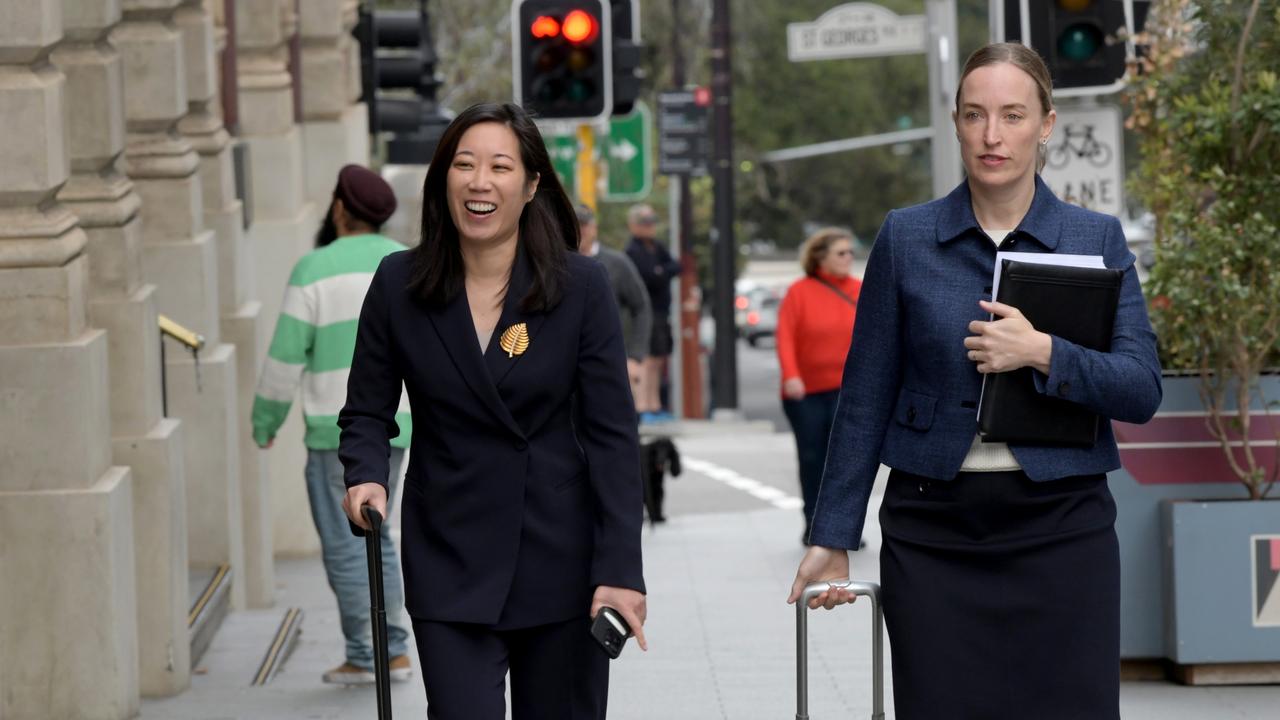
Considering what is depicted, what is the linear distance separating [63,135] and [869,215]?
6782 centimetres

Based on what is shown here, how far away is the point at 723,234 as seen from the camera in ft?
97.2

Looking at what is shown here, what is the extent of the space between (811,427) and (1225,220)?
14.7 ft

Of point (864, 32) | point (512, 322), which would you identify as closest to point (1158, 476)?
point (512, 322)

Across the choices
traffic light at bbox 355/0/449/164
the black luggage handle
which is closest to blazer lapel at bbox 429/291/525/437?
the black luggage handle

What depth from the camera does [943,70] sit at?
1374 cm

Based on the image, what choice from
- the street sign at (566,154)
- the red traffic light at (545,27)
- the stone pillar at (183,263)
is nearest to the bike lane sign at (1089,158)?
the red traffic light at (545,27)

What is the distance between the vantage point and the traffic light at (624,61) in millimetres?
12273

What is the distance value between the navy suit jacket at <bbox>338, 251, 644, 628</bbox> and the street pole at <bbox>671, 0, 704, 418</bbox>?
2524cm

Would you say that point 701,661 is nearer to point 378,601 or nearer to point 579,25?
Result: point 378,601

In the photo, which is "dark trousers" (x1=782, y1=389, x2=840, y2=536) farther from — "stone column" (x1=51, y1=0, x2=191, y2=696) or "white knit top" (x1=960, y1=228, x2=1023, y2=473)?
"white knit top" (x1=960, y1=228, x2=1023, y2=473)

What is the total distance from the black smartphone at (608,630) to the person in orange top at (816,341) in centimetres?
726

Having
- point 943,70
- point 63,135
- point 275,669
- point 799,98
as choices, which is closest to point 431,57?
point 943,70

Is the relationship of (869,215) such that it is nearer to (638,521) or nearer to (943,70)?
(943,70)

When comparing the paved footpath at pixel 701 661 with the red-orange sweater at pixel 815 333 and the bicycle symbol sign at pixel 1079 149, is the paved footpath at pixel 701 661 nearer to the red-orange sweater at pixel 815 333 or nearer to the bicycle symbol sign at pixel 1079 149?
the red-orange sweater at pixel 815 333
